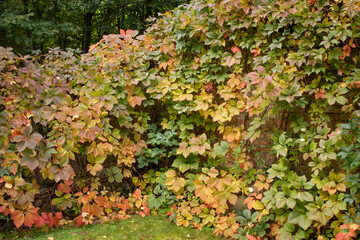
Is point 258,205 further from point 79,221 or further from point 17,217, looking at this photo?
point 17,217

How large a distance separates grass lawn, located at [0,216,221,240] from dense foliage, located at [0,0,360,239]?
0.35 ft

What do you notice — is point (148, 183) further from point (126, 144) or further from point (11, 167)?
point (11, 167)

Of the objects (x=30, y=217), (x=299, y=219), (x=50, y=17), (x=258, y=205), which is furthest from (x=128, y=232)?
(x=50, y=17)

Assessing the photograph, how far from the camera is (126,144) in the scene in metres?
2.99

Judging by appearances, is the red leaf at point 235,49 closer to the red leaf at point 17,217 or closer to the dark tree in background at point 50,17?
the red leaf at point 17,217

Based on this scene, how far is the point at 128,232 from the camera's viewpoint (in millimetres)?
2553

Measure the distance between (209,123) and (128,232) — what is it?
4.59 feet

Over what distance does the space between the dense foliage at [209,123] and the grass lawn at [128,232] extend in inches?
4.2

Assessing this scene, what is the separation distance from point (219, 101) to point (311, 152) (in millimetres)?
1093

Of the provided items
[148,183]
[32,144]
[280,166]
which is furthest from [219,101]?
[32,144]

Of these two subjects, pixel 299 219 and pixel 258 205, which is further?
pixel 258 205

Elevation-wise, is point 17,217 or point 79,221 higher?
point 17,217

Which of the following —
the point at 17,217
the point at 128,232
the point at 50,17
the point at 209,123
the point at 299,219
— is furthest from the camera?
the point at 50,17

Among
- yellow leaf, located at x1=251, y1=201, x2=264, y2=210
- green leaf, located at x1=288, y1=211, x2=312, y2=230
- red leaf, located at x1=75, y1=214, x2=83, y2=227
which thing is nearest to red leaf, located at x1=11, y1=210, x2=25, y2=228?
red leaf, located at x1=75, y1=214, x2=83, y2=227
